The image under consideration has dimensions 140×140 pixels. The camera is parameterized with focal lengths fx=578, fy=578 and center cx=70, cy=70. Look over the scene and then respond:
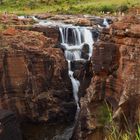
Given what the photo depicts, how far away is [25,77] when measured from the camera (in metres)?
31.3

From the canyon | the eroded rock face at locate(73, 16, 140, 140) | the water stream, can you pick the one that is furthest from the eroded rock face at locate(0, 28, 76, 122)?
the eroded rock face at locate(73, 16, 140, 140)

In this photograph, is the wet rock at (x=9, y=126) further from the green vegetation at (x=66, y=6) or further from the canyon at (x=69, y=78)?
the green vegetation at (x=66, y=6)

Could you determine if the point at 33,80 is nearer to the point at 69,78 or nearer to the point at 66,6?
the point at 69,78

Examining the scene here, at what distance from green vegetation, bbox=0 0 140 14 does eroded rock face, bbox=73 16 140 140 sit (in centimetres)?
2495

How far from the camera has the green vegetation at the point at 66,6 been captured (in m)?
54.2

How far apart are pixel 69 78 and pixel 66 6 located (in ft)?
94.7

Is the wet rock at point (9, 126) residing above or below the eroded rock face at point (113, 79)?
below

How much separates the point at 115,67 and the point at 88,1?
1469 inches

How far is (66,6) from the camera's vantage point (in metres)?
61.2

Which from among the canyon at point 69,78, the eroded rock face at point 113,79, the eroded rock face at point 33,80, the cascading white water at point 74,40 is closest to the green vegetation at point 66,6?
the cascading white water at point 74,40

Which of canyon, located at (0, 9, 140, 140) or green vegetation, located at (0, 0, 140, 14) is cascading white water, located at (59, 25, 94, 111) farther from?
green vegetation, located at (0, 0, 140, 14)

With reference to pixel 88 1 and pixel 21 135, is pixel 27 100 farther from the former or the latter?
pixel 88 1

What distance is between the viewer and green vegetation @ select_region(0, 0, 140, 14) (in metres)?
54.2

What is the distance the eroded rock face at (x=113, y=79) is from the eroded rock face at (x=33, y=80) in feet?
12.9
